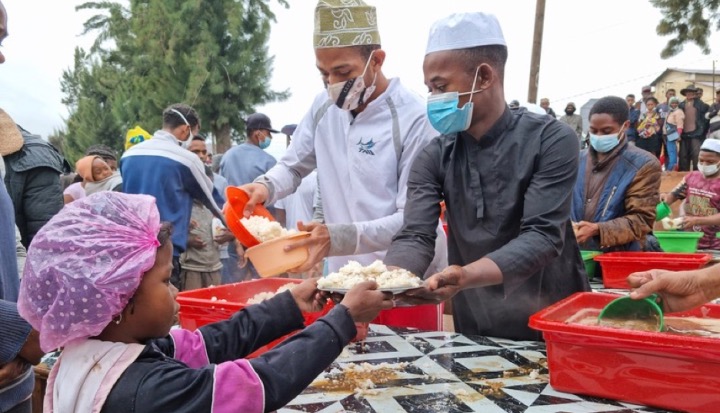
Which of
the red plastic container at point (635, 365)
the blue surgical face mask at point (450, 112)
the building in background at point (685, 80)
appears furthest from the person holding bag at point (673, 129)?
the building in background at point (685, 80)

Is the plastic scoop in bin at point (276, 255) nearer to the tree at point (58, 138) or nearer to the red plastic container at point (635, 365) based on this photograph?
the red plastic container at point (635, 365)

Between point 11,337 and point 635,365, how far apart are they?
1.67 metres

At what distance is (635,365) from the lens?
160 centimetres

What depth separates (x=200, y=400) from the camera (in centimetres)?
131

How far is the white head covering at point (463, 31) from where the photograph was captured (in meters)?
2.22

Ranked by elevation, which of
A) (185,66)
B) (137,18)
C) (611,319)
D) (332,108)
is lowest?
(611,319)

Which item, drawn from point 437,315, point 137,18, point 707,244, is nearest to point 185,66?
point 137,18

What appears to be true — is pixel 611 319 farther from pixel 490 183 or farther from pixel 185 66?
pixel 185 66

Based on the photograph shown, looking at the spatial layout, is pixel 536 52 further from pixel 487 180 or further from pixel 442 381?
pixel 442 381

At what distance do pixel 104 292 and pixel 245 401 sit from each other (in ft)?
1.31

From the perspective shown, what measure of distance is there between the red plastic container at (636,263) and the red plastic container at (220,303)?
243 centimetres

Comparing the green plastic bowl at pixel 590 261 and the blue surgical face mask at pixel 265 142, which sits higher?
the blue surgical face mask at pixel 265 142

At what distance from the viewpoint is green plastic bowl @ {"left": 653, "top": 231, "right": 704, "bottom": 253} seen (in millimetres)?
4949

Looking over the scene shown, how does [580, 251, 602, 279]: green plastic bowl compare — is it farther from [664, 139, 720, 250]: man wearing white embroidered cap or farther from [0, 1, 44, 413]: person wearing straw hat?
[0, 1, 44, 413]: person wearing straw hat
